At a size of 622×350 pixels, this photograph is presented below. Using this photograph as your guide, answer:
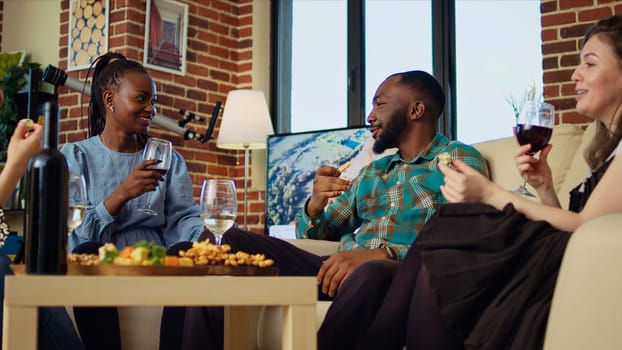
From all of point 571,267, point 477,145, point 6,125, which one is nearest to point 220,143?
point 6,125

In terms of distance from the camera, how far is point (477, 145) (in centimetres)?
274

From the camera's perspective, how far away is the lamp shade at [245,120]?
469 centimetres

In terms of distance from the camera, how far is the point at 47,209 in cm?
134

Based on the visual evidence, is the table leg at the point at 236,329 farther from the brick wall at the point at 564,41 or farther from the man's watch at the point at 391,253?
the brick wall at the point at 564,41

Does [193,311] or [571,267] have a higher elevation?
[571,267]

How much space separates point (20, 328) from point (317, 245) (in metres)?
1.51

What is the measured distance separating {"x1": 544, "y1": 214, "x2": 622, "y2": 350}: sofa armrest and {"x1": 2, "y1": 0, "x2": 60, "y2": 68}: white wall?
412cm

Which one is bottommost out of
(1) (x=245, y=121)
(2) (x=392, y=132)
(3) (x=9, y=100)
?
(2) (x=392, y=132)

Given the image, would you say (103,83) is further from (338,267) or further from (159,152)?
(338,267)

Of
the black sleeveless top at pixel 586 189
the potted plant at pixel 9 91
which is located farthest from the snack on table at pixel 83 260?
the potted plant at pixel 9 91

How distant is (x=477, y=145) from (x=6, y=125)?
315 cm

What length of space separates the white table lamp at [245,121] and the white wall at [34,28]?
3.77 ft

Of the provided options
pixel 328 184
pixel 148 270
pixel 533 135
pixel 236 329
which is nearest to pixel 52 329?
pixel 236 329

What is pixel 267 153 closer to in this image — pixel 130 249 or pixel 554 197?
pixel 554 197
